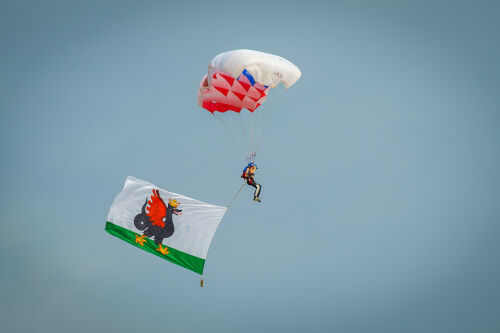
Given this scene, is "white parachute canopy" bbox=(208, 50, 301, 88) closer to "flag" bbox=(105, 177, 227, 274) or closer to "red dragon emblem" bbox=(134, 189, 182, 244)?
"flag" bbox=(105, 177, 227, 274)

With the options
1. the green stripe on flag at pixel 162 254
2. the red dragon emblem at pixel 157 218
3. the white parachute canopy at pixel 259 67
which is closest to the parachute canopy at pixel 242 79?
the white parachute canopy at pixel 259 67

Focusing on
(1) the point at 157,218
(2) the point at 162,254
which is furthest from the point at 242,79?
(2) the point at 162,254

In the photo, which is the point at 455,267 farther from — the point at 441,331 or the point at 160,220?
the point at 160,220

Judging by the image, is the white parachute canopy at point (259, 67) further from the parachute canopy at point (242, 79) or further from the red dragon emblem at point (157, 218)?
the red dragon emblem at point (157, 218)

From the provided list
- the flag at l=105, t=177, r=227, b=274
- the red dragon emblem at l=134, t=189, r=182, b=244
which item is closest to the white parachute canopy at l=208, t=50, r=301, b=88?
the flag at l=105, t=177, r=227, b=274

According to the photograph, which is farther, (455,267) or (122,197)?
(455,267)

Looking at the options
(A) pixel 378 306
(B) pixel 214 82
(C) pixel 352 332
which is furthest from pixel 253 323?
(B) pixel 214 82
